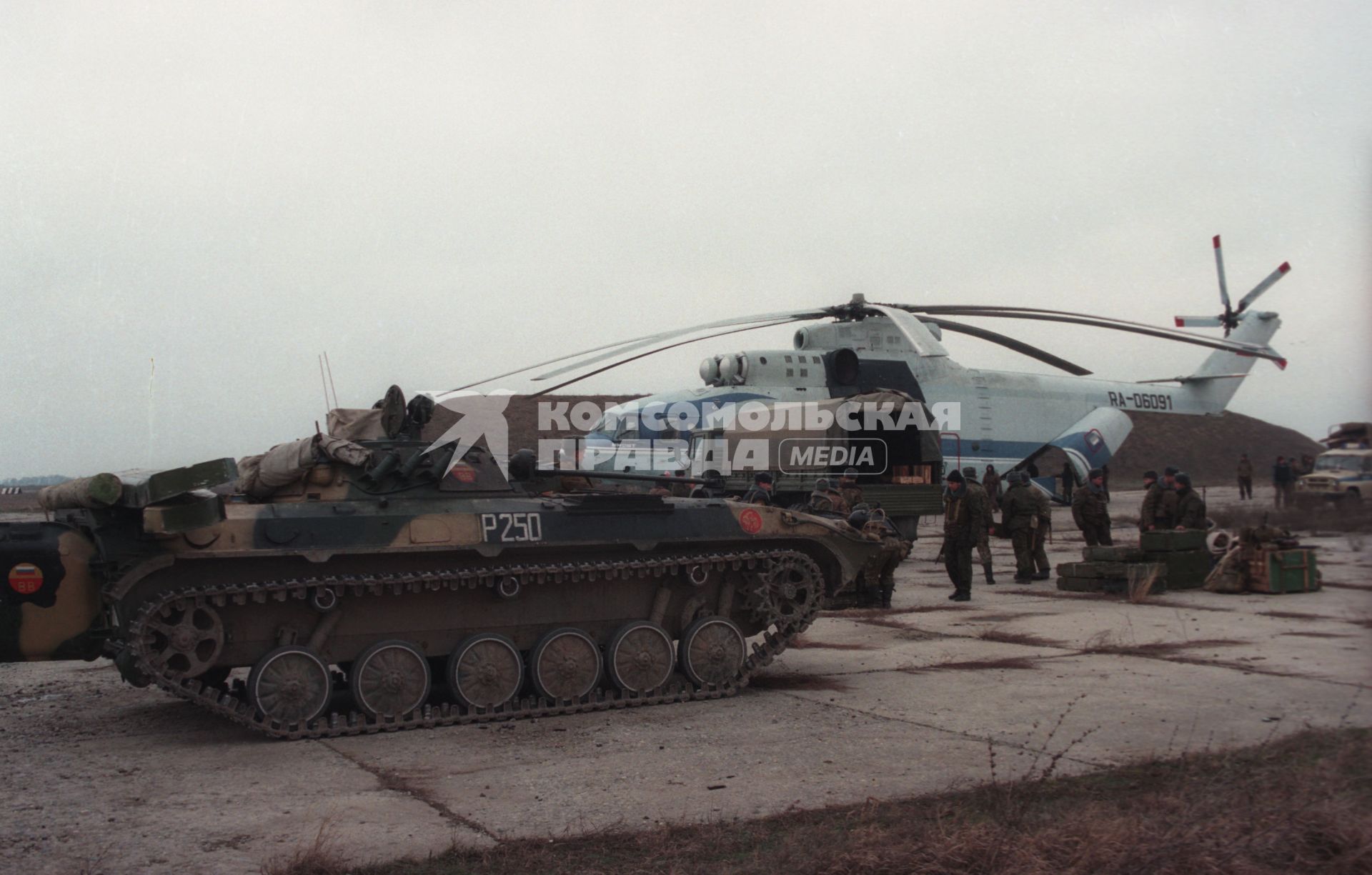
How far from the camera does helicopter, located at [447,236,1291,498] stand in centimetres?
2067

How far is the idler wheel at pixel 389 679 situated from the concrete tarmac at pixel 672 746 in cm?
35

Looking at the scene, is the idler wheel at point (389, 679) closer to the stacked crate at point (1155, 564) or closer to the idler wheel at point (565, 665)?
the idler wheel at point (565, 665)

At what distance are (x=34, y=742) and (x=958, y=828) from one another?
249 inches

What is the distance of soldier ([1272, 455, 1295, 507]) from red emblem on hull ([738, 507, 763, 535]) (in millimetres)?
5847

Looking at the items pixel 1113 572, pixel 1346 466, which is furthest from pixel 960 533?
pixel 1346 466

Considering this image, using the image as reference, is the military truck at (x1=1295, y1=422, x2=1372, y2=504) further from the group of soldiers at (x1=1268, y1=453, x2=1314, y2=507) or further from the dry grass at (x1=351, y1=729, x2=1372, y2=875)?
the dry grass at (x1=351, y1=729, x2=1372, y2=875)

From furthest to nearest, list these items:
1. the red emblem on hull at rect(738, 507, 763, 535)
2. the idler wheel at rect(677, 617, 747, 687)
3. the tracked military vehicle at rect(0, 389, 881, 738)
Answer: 1. the red emblem on hull at rect(738, 507, 763, 535)
2. the idler wheel at rect(677, 617, 747, 687)
3. the tracked military vehicle at rect(0, 389, 881, 738)

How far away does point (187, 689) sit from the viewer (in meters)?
7.96

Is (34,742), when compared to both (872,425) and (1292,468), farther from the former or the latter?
(872,425)

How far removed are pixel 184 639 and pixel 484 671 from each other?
207cm

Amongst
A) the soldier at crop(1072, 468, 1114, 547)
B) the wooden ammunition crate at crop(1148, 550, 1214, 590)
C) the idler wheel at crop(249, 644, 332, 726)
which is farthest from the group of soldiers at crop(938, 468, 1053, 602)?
the idler wheel at crop(249, 644, 332, 726)

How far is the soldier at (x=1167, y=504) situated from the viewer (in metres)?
16.9

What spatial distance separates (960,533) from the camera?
15.8m

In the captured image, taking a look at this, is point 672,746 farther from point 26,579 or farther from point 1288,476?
point 1288,476
